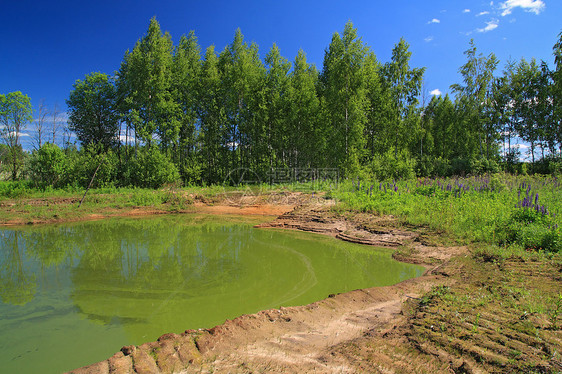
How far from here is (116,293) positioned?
Result: 18.0ft

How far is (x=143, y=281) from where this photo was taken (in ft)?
20.1

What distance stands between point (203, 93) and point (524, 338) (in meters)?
26.6

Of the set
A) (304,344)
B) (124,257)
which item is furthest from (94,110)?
(304,344)

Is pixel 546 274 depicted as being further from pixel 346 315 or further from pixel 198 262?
pixel 198 262

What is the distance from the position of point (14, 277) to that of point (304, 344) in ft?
23.6

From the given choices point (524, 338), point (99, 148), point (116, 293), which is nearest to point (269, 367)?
point (524, 338)

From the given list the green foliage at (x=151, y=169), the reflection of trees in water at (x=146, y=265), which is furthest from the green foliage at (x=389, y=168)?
the green foliage at (x=151, y=169)

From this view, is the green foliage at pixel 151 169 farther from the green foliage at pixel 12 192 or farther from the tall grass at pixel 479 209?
the tall grass at pixel 479 209

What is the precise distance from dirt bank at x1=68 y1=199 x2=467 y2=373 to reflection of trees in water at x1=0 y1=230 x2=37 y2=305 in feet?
12.8

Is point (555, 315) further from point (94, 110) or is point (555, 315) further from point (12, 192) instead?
point (94, 110)

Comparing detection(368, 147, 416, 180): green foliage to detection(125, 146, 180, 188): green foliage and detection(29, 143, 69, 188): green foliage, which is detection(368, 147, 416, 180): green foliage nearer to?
detection(125, 146, 180, 188): green foliage

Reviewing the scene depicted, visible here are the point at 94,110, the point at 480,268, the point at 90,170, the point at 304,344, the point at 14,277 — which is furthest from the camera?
the point at 94,110

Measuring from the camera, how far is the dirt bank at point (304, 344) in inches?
112

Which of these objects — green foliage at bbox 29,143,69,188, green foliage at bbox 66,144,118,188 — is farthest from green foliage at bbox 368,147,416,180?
green foliage at bbox 29,143,69,188
